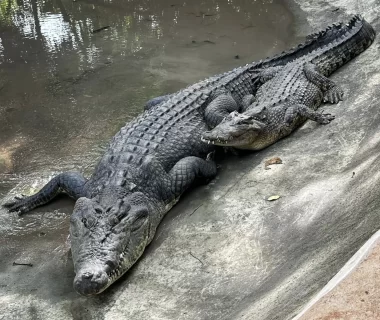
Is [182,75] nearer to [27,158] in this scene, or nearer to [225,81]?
[225,81]

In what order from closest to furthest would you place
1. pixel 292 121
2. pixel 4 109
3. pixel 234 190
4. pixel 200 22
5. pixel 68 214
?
pixel 234 190, pixel 68 214, pixel 292 121, pixel 4 109, pixel 200 22

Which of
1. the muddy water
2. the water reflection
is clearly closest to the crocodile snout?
the muddy water

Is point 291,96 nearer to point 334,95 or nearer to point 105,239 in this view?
point 334,95

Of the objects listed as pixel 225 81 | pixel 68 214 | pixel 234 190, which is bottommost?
pixel 68 214

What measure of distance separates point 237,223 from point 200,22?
6.22 metres

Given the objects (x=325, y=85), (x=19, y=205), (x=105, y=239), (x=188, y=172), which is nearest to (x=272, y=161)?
(x=188, y=172)

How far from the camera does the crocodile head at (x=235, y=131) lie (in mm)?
4738

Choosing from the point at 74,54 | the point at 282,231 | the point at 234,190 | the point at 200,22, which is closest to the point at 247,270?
the point at 282,231

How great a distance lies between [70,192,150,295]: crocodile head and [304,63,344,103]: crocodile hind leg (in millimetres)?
2807

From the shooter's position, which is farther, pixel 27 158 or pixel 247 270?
pixel 27 158

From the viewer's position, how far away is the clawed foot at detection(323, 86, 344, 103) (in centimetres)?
559

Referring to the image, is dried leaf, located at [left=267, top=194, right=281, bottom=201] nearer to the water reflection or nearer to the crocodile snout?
the crocodile snout

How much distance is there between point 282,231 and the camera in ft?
11.7

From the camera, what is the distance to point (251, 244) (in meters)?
3.58
